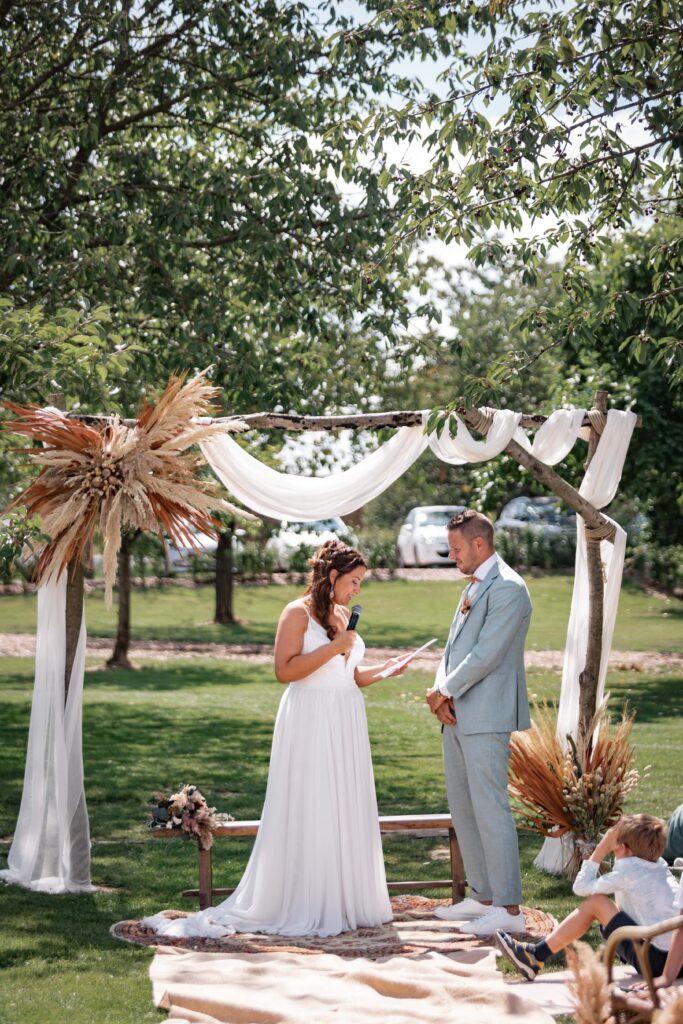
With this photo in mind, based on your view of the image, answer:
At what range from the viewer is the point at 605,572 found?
24.6 feet

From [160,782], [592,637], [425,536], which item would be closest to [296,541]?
[425,536]

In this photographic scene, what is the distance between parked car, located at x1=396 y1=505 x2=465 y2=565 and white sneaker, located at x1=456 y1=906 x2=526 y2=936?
22.8m

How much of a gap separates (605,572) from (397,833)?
6.64ft

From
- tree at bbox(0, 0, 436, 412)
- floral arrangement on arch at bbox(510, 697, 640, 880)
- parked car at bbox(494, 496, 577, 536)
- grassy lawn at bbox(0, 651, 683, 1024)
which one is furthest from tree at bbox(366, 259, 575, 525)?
floral arrangement on arch at bbox(510, 697, 640, 880)

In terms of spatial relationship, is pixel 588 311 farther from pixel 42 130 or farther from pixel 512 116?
pixel 42 130

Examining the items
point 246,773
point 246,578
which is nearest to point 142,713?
point 246,773

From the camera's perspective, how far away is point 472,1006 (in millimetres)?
5051

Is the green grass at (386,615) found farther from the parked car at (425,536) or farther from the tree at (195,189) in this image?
the tree at (195,189)

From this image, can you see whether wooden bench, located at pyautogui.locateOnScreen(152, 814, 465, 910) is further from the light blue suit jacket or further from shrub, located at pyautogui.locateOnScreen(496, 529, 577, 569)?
shrub, located at pyautogui.locateOnScreen(496, 529, 577, 569)

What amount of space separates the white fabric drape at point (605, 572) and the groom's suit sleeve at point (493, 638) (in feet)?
3.41

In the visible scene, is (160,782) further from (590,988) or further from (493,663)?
(590,988)

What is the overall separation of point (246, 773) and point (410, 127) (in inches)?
245

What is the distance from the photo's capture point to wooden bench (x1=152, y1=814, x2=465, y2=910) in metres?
6.63

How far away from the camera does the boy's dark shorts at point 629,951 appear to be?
4.68 m
